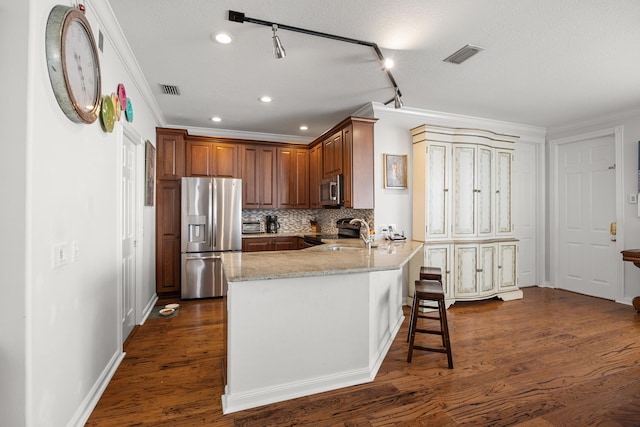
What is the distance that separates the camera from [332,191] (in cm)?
436

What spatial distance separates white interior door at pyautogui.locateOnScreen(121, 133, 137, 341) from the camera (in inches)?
113

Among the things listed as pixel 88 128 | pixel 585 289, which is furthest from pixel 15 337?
pixel 585 289

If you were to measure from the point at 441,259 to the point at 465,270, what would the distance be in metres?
0.43

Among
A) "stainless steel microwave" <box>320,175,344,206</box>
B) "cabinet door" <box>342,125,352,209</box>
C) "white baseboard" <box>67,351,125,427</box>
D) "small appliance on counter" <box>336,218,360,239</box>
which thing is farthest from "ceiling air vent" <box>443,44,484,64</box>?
"white baseboard" <box>67,351,125,427</box>

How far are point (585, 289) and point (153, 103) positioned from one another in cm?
663

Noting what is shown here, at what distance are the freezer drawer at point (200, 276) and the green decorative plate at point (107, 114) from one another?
251 centimetres

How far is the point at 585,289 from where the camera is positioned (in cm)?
477

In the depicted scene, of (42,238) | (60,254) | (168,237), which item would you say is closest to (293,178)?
(168,237)

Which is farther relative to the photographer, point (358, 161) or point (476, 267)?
point (476, 267)

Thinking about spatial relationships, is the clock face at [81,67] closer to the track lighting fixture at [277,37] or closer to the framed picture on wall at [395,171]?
the track lighting fixture at [277,37]

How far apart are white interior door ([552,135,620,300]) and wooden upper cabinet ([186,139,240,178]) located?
→ 5.26m

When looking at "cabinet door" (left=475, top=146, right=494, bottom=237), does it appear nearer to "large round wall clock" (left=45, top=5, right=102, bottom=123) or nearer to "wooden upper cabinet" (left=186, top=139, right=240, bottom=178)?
"wooden upper cabinet" (left=186, top=139, right=240, bottom=178)

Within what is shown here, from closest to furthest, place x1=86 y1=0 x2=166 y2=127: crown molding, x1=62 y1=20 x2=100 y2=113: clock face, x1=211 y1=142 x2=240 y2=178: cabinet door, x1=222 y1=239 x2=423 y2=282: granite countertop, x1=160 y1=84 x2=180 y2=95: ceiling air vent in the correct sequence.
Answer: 1. x1=62 y1=20 x2=100 y2=113: clock face
2. x1=222 y1=239 x2=423 y2=282: granite countertop
3. x1=86 y1=0 x2=166 y2=127: crown molding
4. x1=160 y1=84 x2=180 y2=95: ceiling air vent
5. x1=211 y1=142 x2=240 y2=178: cabinet door

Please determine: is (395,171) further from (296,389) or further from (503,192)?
(296,389)
